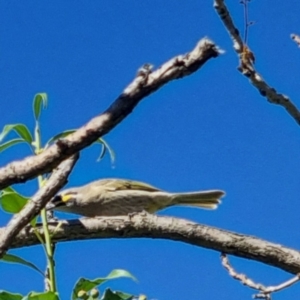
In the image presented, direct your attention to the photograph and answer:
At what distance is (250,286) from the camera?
271 cm

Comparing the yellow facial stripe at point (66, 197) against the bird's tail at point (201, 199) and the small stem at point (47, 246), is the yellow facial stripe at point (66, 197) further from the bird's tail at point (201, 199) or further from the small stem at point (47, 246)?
the small stem at point (47, 246)

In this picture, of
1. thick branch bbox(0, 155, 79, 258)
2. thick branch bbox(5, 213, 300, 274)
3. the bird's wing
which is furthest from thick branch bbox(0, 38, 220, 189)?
the bird's wing

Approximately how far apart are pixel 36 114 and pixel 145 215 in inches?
28.2

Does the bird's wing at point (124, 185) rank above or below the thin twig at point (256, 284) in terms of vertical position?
above

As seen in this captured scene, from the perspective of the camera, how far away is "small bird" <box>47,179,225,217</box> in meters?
6.00

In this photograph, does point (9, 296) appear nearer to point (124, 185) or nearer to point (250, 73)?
point (250, 73)

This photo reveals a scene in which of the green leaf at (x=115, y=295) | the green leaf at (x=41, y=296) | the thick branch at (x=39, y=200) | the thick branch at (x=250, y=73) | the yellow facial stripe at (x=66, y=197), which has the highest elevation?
the yellow facial stripe at (x=66, y=197)

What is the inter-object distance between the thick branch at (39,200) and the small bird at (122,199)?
168 inches

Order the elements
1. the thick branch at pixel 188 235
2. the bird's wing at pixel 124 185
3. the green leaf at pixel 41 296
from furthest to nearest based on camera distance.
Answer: the bird's wing at pixel 124 185
the thick branch at pixel 188 235
the green leaf at pixel 41 296

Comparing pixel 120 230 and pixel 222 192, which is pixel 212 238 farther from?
pixel 222 192

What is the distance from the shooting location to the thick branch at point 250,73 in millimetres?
2209

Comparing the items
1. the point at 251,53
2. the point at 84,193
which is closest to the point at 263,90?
the point at 251,53

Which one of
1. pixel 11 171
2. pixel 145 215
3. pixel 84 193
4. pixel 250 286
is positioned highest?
pixel 84 193

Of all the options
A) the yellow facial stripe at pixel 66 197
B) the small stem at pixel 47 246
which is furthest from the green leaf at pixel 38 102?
the yellow facial stripe at pixel 66 197
